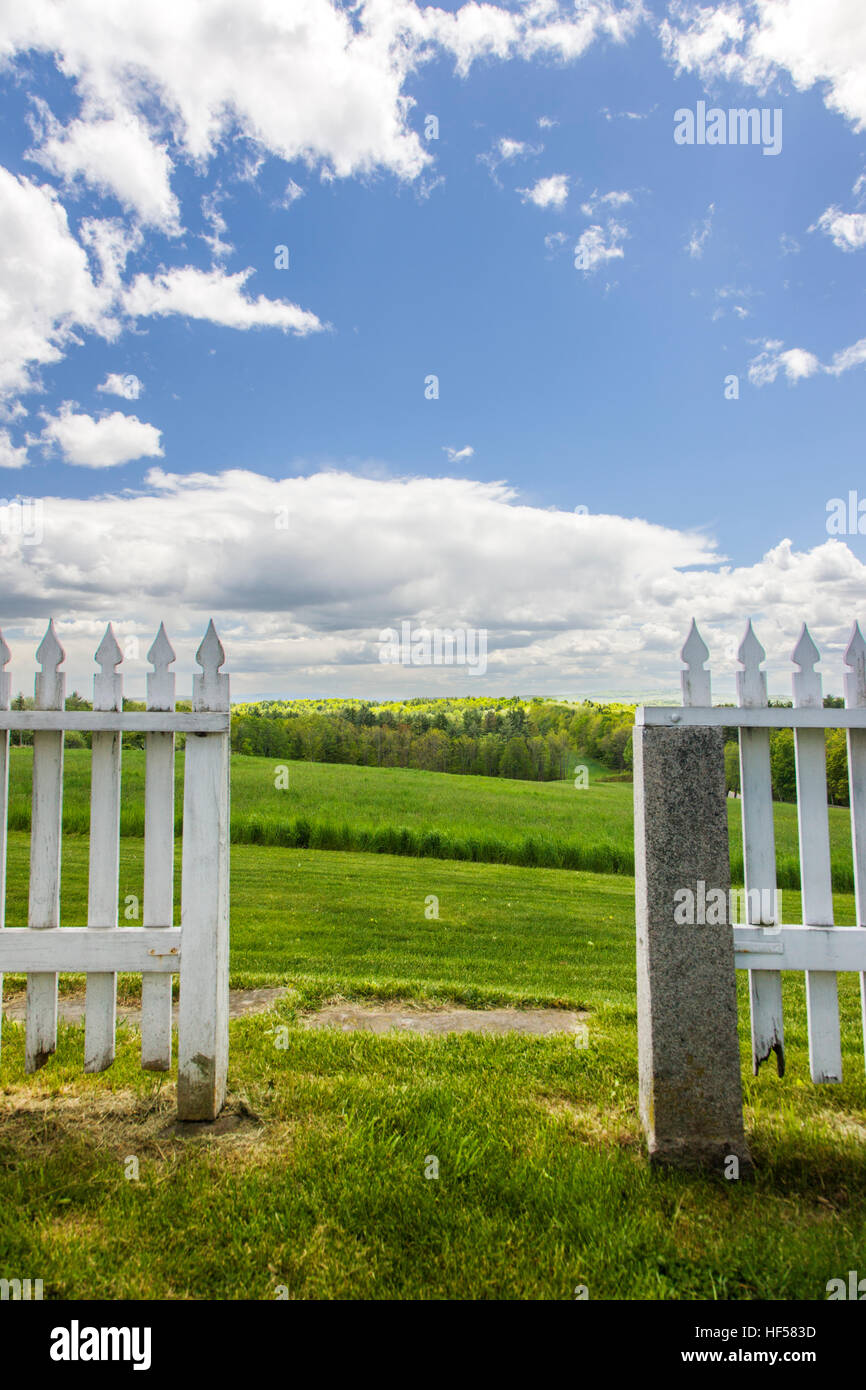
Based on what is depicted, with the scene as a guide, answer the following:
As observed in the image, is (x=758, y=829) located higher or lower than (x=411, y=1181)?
higher

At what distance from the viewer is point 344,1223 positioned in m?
3.03

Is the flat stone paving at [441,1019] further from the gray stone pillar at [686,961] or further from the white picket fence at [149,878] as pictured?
the gray stone pillar at [686,961]

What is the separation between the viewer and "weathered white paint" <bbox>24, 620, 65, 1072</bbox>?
421cm

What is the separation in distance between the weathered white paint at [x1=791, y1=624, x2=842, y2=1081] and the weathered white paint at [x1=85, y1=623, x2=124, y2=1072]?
3875 millimetres

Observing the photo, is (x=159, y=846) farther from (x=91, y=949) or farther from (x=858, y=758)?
(x=858, y=758)

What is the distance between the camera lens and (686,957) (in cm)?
368

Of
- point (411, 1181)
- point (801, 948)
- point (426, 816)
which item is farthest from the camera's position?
point (426, 816)

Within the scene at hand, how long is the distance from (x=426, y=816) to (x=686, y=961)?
20.9 m

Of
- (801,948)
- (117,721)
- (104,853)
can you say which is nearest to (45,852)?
(104,853)

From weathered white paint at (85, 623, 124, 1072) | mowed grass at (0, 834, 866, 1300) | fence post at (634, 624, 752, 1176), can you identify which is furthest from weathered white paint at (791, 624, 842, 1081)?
weathered white paint at (85, 623, 124, 1072)

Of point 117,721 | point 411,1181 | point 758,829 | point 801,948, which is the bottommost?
point 411,1181
